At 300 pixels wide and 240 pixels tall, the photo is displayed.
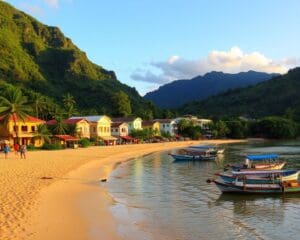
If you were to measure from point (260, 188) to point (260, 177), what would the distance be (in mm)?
1289

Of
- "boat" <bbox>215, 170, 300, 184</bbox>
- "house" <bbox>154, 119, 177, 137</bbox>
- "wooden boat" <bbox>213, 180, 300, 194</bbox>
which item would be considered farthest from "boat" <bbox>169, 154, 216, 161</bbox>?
"house" <bbox>154, 119, 177, 137</bbox>

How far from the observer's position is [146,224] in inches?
813

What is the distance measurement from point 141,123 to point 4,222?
11690cm

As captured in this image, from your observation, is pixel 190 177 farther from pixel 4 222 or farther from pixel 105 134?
pixel 105 134

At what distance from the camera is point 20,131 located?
3115 inches

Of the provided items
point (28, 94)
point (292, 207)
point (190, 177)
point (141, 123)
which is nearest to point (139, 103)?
point (141, 123)

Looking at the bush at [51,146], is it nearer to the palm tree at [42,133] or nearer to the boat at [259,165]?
the palm tree at [42,133]

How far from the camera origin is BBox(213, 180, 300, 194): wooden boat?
100ft

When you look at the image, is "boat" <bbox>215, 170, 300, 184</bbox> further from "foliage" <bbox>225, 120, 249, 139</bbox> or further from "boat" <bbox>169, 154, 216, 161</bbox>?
"foliage" <bbox>225, 120, 249, 139</bbox>

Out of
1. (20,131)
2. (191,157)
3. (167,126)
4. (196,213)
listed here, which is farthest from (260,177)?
(167,126)

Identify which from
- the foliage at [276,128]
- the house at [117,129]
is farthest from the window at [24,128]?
the foliage at [276,128]

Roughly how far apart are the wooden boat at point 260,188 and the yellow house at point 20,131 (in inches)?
2166

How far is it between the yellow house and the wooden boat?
5500 centimetres

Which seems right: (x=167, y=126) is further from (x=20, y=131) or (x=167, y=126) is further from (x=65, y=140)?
(x=20, y=131)
